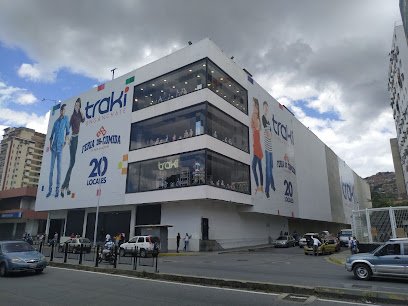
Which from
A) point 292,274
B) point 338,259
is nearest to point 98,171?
point 338,259

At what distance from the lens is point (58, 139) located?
4919 centimetres

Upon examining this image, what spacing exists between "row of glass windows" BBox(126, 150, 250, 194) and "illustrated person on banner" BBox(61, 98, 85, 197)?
11.9 metres

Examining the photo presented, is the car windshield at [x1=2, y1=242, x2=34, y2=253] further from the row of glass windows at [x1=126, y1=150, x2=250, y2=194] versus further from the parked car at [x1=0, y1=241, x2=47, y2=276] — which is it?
the row of glass windows at [x1=126, y1=150, x2=250, y2=194]

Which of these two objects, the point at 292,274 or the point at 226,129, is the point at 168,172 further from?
the point at 292,274

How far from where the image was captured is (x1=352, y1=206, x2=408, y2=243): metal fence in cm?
2227

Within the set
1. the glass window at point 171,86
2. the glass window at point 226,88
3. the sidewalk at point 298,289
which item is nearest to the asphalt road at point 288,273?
the sidewalk at point 298,289

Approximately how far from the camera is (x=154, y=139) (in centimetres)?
3684

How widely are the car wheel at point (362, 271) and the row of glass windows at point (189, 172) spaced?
1909cm

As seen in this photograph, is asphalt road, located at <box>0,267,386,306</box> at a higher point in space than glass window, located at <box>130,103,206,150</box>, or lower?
lower

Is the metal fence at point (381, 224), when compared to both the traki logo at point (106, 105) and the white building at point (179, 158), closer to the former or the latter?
the white building at point (179, 158)

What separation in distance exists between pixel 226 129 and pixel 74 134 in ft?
75.5

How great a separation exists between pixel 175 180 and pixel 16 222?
42777mm

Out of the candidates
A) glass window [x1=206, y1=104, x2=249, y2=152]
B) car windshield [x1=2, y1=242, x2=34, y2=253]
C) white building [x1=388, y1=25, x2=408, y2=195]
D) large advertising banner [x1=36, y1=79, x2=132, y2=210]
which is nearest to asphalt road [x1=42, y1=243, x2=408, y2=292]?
car windshield [x1=2, y1=242, x2=34, y2=253]

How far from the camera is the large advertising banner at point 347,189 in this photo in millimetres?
83500
